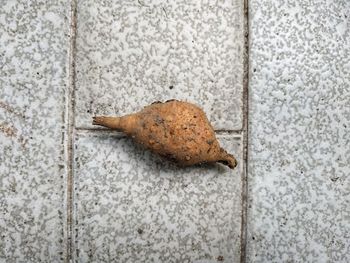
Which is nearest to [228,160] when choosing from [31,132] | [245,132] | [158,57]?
[245,132]

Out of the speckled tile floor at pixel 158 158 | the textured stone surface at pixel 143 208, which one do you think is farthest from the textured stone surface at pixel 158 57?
the textured stone surface at pixel 143 208

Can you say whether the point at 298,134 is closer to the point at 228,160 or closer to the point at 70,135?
the point at 228,160

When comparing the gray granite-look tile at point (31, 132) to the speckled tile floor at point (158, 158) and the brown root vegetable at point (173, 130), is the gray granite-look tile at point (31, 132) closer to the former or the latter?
the speckled tile floor at point (158, 158)

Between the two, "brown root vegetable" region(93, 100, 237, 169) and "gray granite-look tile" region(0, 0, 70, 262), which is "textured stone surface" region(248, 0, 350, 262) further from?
"gray granite-look tile" region(0, 0, 70, 262)

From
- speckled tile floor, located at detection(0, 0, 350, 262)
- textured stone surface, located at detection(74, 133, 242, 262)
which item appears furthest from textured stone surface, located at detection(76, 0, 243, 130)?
textured stone surface, located at detection(74, 133, 242, 262)

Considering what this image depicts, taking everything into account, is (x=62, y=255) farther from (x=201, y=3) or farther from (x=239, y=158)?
(x=201, y=3)

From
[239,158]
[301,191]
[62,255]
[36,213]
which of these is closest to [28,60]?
[36,213]

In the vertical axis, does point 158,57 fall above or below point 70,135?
above
